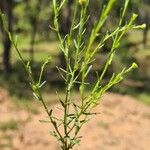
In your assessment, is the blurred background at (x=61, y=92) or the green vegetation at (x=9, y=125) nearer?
the blurred background at (x=61, y=92)

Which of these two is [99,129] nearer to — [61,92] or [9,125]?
[9,125]

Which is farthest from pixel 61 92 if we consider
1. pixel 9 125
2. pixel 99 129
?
pixel 9 125

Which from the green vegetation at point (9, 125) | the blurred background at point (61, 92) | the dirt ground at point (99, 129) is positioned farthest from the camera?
the green vegetation at point (9, 125)

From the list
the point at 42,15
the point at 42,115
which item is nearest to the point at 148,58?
the point at 42,15

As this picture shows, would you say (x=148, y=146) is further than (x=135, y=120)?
No

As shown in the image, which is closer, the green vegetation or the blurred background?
the blurred background

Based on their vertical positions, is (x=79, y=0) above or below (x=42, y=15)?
below

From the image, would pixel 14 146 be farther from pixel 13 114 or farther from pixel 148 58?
pixel 148 58

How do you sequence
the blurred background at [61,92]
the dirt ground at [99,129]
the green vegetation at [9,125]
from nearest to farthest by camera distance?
the dirt ground at [99,129] < the blurred background at [61,92] < the green vegetation at [9,125]
